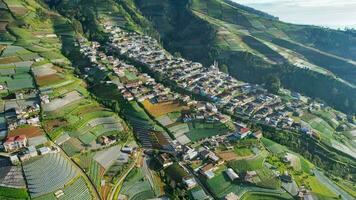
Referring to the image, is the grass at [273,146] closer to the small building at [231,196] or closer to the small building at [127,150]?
the small building at [231,196]

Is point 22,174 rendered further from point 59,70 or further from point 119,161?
point 59,70

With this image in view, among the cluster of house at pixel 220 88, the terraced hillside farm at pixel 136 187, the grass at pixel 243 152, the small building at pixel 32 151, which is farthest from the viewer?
the cluster of house at pixel 220 88

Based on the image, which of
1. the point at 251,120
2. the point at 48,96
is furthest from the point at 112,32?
the point at 251,120

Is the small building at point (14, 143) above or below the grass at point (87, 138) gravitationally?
above

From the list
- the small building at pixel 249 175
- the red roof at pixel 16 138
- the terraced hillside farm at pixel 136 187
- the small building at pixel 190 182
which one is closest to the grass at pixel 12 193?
the red roof at pixel 16 138

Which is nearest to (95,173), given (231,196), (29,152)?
(29,152)

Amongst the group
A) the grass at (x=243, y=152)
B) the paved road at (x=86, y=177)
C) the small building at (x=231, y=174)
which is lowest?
the paved road at (x=86, y=177)

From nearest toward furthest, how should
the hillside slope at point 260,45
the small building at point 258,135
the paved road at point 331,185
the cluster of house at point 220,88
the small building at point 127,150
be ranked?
the paved road at point 331,185
the small building at point 127,150
the small building at point 258,135
the cluster of house at point 220,88
the hillside slope at point 260,45
